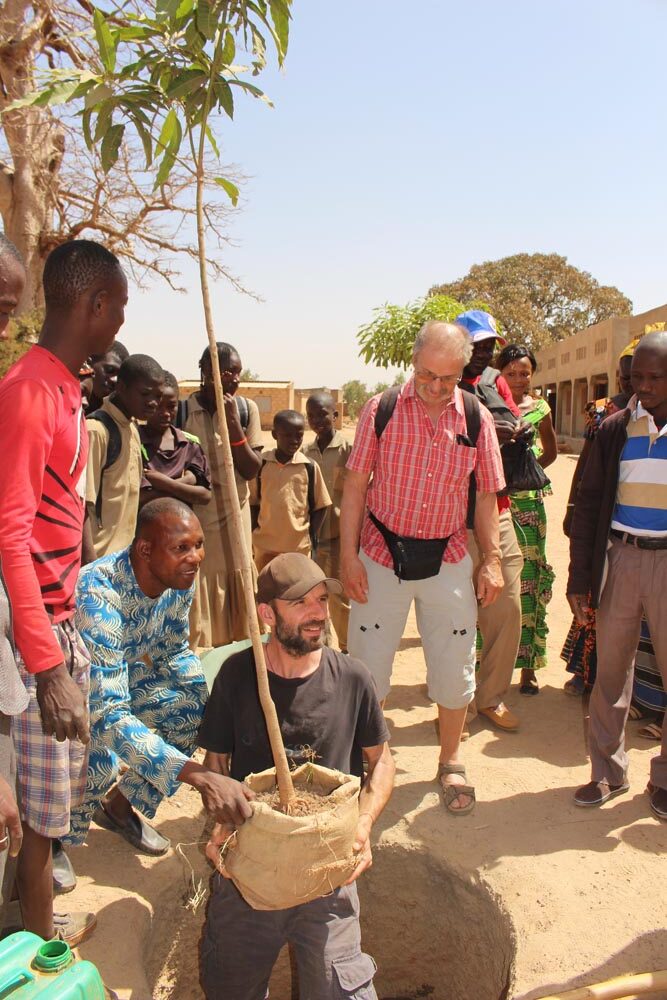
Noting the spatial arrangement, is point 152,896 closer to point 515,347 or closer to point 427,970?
point 427,970

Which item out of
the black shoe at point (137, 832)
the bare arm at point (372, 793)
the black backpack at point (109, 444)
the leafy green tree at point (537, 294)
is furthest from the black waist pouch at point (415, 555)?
the leafy green tree at point (537, 294)

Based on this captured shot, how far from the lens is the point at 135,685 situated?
3002 mm

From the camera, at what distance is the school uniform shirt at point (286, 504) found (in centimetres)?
477

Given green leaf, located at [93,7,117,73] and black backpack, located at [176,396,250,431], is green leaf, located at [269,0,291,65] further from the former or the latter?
black backpack, located at [176,396,250,431]

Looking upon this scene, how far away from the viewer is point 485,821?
3291 mm

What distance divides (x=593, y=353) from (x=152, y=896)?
2345 cm

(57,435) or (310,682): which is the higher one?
(57,435)

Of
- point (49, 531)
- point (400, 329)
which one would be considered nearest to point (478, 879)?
point (49, 531)

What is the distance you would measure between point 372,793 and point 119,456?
6.34 feet

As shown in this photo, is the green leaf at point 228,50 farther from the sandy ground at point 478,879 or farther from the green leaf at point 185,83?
the sandy ground at point 478,879

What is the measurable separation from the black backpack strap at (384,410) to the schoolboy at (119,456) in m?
1.09

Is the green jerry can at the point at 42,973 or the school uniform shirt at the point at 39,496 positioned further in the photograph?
the school uniform shirt at the point at 39,496

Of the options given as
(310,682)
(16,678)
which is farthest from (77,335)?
(310,682)

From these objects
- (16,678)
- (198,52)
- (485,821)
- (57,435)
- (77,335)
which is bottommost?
(485,821)
